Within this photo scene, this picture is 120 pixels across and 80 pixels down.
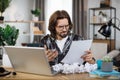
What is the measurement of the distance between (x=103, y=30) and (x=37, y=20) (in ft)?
10.9

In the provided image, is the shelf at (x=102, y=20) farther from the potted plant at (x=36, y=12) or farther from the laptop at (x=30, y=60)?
the laptop at (x=30, y=60)

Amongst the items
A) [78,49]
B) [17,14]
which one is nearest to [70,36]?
[78,49]

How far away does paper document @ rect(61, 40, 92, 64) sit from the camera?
175cm

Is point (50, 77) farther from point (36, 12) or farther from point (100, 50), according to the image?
point (36, 12)

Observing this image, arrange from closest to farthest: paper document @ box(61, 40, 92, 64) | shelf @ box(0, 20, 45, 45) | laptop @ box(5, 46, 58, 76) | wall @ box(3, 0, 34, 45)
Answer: laptop @ box(5, 46, 58, 76), paper document @ box(61, 40, 92, 64), shelf @ box(0, 20, 45, 45), wall @ box(3, 0, 34, 45)

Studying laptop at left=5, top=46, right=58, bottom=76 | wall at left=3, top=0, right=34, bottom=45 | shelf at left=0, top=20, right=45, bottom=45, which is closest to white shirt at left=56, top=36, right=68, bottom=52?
laptop at left=5, top=46, right=58, bottom=76

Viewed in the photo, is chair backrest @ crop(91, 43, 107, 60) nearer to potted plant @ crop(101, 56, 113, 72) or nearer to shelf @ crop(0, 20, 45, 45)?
shelf @ crop(0, 20, 45, 45)

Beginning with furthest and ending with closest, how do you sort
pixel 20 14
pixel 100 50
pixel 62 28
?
pixel 20 14, pixel 100 50, pixel 62 28

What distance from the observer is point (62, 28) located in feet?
7.33

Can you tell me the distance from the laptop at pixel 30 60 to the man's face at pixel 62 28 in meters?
0.70

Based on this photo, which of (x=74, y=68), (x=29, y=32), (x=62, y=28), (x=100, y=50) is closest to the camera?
(x=74, y=68)

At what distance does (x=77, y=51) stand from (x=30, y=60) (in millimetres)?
405

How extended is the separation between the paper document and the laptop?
10.5 inches

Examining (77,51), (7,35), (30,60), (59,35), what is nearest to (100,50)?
(59,35)
